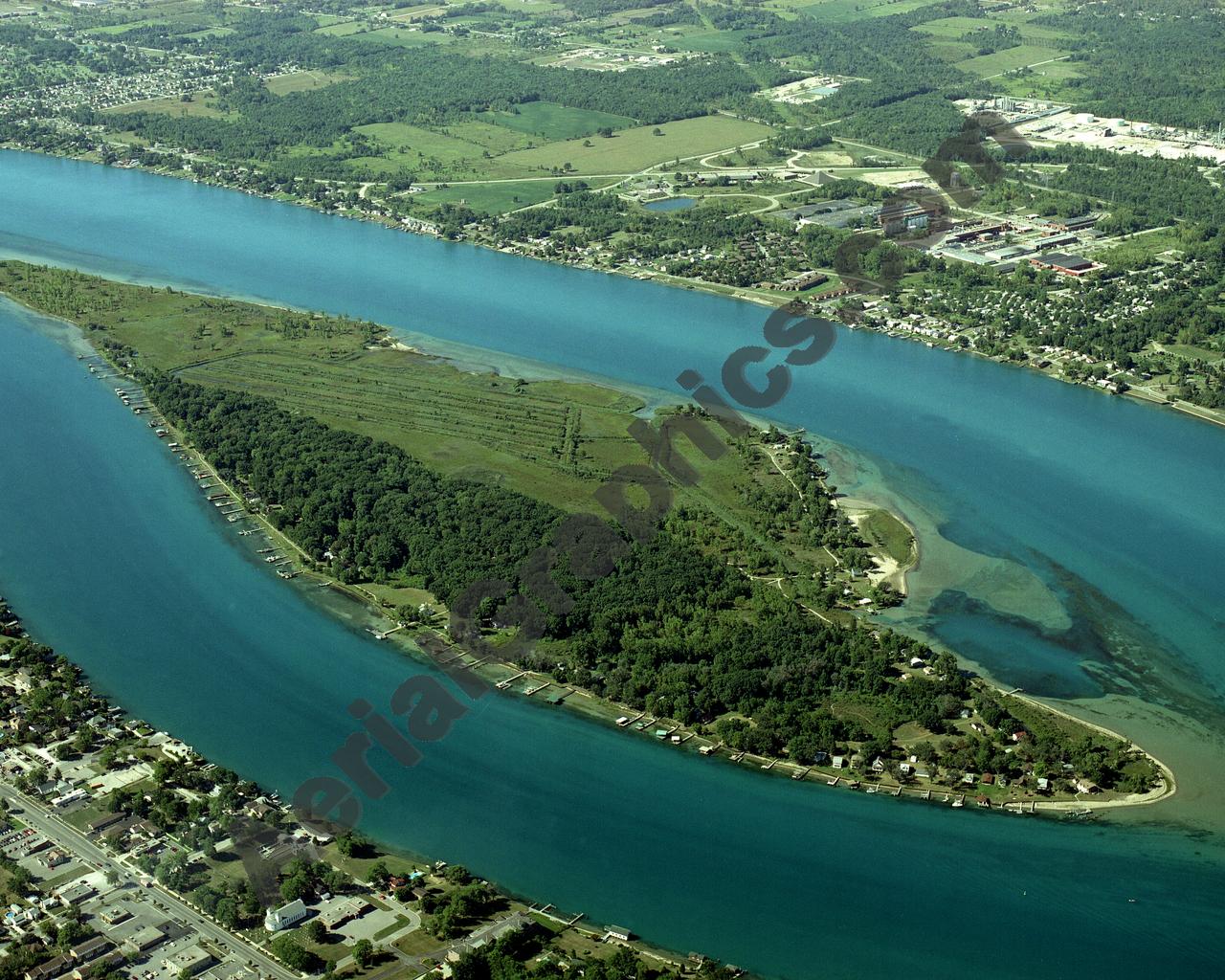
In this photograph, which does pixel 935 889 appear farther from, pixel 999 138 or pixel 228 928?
pixel 999 138

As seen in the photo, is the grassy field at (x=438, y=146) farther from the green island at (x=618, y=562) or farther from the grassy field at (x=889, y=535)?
the grassy field at (x=889, y=535)

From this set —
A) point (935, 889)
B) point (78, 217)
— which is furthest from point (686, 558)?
point (78, 217)

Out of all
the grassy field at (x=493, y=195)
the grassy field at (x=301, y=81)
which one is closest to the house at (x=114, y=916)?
the grassy field at (x=493, y=195)

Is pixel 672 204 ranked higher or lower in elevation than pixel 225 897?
higher

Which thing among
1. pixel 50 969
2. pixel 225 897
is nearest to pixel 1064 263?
pixel 225 897

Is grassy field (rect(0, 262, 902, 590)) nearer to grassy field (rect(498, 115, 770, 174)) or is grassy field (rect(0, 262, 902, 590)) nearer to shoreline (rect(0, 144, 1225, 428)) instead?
shoreline (rect(0, 144, 1225, 428))

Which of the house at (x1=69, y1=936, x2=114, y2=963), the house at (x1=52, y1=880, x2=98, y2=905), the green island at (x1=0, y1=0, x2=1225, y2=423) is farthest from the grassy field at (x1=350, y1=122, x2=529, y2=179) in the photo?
the house at (x1=69, y1=936, x2=114, y2=963)

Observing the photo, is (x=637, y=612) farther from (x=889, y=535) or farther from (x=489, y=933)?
(x=489, y=933)
